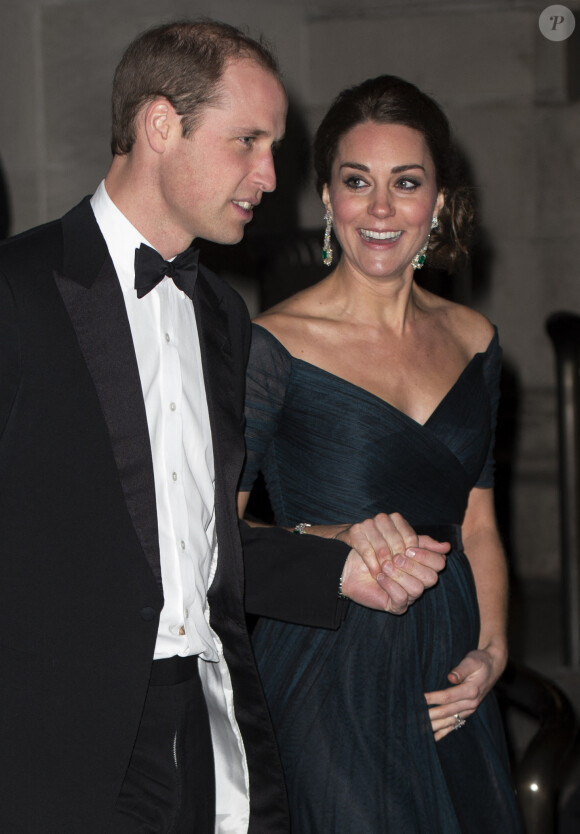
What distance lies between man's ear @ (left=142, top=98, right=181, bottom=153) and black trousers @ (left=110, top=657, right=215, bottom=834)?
0.84 meters

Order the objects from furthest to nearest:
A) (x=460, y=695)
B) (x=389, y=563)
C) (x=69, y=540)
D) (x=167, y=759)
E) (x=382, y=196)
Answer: (x=382, y=196) → (x=460, y=695) → (x=389, y=563) → (x=167, y=759) → (x=69, y=540)

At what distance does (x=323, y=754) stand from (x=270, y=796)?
27 centimetres

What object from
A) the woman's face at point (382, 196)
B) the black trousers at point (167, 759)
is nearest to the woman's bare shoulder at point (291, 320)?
the woman's face at point (382, 196)

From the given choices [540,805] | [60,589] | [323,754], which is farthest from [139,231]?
[540,805]

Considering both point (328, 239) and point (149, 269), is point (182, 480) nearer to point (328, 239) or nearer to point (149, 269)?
point (149, 269)

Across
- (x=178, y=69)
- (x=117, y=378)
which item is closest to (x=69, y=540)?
(x=117, y=378)

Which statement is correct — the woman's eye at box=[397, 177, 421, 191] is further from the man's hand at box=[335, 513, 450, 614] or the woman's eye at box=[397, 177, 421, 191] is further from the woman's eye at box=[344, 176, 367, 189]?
the man's hand at box=[335, 513, 450, 614]

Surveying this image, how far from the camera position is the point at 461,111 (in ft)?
17.0

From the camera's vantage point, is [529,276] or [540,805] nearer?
[540,805]

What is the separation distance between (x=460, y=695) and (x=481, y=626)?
0.80 ft

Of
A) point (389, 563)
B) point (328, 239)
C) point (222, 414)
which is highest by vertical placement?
point (328, 239)

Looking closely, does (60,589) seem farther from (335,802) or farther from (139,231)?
(335,802)

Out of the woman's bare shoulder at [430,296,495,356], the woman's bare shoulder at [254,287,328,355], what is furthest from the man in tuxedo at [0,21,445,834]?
the woman's bare shoulder at [430,296,495,356]

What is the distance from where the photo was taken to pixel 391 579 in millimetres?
2129
